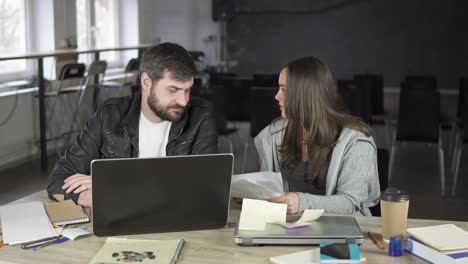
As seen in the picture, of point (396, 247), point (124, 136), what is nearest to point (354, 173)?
point (396, 247)

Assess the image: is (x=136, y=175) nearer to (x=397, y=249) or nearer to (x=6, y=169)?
(x=397, y=249)

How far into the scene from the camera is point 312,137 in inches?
95.1

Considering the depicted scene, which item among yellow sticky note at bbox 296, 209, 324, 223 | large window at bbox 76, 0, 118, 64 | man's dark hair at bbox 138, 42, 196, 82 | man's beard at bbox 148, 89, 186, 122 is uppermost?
large window at bbox 76, 0, 118, 64

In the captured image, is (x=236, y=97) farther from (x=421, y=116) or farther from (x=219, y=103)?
(x=421, y=116)

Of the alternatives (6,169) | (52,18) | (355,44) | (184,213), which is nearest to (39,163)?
(6,169)

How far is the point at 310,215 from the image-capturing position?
6.36 ft

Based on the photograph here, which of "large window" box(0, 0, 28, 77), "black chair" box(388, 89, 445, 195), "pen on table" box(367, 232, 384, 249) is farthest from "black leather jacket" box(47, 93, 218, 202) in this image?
"large window" box(0, 0, 28, 77)

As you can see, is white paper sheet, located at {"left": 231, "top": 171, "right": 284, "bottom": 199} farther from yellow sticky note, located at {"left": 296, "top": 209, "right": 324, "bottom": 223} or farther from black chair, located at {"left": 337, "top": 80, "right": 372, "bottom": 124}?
black chair, located at {"left": 337, "top": 80, "right": 372, "bottom": 124}

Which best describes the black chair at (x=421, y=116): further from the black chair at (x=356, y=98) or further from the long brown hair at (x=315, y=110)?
the long brown hair at (x=315, y=110)

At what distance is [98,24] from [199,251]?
7.29 m

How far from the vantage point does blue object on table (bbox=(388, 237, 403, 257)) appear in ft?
5.78

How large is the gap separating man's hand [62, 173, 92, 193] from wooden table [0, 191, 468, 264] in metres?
0.35

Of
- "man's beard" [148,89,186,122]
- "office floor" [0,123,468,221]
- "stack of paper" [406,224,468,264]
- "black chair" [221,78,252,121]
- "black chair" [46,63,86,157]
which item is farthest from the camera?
"black chair" [46,63,86,157]

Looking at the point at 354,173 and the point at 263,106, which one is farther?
the point at 263,106
